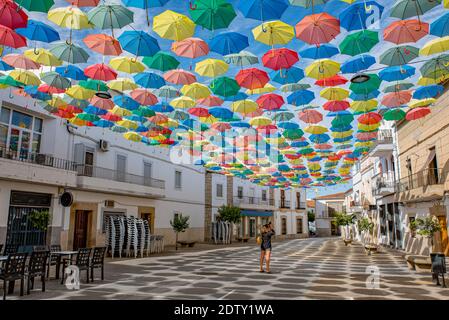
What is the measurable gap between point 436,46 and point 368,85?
212cm

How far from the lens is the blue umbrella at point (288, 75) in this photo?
10.3 meters

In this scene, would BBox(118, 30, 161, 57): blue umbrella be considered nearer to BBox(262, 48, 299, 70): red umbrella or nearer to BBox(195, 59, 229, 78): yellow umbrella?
A: BBox(195, 59, 229, 78): yellow umbrella

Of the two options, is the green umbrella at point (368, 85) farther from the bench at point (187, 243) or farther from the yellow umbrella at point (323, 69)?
the bench at point (187, 243)

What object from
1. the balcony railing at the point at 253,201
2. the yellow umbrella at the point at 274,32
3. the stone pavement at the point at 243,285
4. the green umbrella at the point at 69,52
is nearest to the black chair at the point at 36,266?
the stone pavement at the point at 243,285

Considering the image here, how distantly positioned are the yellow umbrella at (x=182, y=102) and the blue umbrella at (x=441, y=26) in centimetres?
738

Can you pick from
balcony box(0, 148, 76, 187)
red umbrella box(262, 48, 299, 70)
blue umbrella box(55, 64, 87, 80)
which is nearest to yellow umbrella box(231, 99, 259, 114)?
red umbrella box(262, 48, 299, 70)

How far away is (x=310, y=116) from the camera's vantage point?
45.7 ft

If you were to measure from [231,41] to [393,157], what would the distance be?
18749mm

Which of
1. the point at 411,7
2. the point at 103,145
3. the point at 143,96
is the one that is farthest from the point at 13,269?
the point at 103,145

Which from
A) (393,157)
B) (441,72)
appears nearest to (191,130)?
(441,72)

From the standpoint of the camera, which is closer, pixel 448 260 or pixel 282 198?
pixel 448 260

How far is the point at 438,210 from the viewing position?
16.2m
